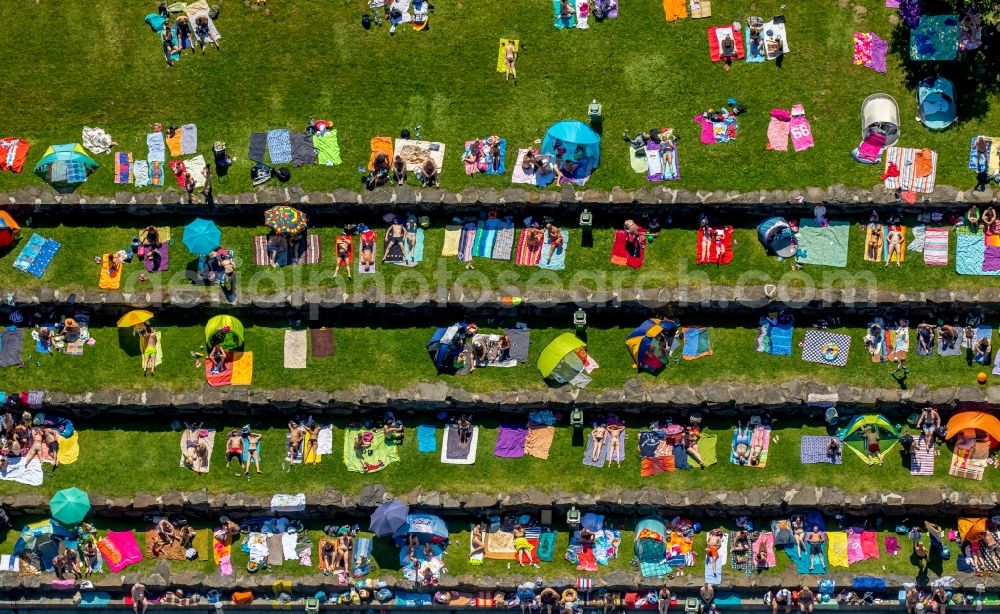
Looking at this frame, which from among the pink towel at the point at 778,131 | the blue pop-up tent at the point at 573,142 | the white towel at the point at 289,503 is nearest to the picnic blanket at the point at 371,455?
the white towel at the point at 289,503

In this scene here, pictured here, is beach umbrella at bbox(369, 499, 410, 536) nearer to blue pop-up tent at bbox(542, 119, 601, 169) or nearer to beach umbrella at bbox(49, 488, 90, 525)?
beach umbrella at bbox(49, 488, 90, 525)

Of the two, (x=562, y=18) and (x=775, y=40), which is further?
(x=562, y=18)

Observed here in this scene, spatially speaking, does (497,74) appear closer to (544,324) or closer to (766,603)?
(544,324)

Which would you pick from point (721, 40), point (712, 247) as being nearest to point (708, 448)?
point (712, 247)

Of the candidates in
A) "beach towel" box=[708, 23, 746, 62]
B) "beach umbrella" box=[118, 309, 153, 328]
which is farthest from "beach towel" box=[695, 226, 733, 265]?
"beach umbrella" box=[118, 309, 153, 328]

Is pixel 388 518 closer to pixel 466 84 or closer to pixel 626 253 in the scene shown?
pixel 626 253

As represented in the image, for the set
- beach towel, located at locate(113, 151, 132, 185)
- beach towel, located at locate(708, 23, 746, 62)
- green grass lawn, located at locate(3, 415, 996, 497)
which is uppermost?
beach towel, located at locate(708, 23, 746, 62)
